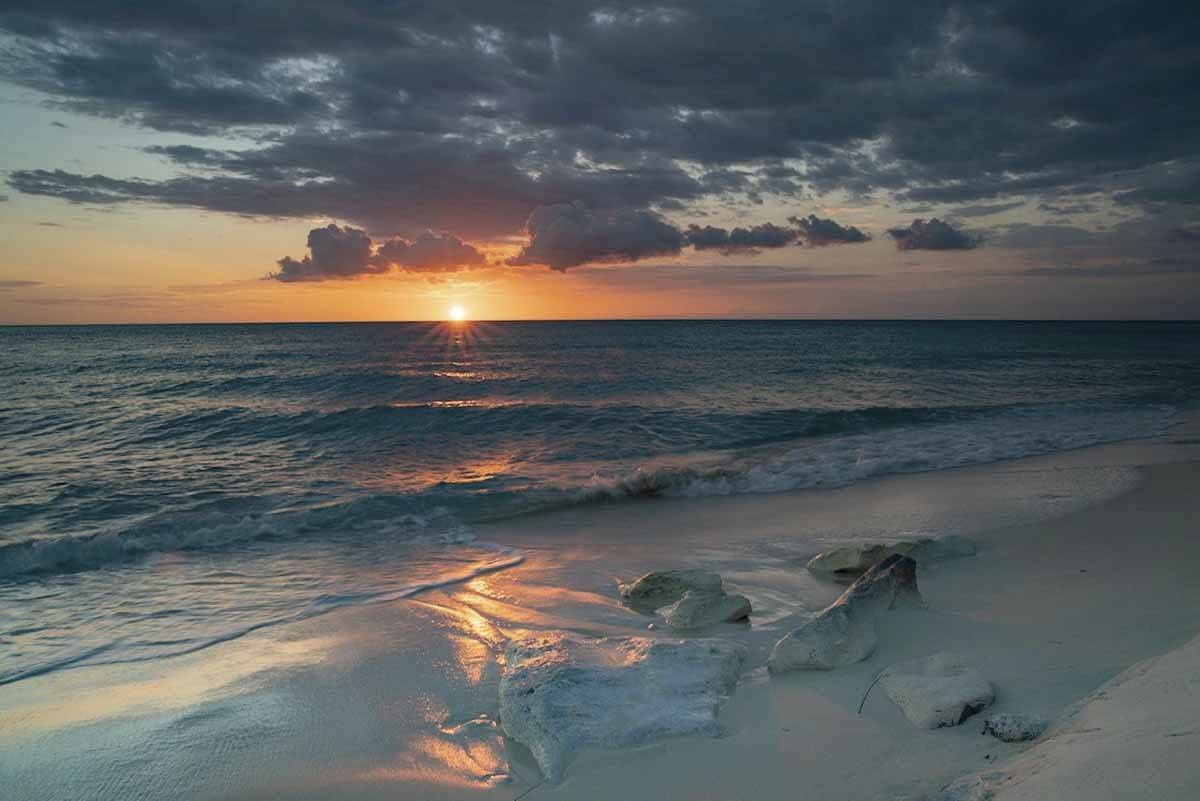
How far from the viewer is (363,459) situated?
14828 millimetres

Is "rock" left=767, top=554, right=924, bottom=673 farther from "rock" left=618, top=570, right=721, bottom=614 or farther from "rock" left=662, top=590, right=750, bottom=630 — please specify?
"rock" left=618, top=570, right=721, bottom=614

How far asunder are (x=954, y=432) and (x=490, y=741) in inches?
Answer: 633

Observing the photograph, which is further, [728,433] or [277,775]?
[728,433]

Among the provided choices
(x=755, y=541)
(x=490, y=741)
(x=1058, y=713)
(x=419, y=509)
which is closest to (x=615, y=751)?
(x=490, y=741)

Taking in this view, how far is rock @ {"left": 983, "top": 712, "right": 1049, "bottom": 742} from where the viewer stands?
3.26 m

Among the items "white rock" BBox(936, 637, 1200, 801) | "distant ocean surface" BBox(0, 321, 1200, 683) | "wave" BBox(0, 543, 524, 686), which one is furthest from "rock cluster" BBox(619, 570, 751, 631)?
"white rock" BBox(936, 637, 1200, 801)

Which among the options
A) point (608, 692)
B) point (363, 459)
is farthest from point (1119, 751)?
point (363, 459)

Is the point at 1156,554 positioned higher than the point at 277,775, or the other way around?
the point at 1156,554

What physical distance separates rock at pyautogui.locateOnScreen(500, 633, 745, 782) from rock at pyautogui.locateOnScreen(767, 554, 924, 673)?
1.22ft

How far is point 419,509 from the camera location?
35.7 feet

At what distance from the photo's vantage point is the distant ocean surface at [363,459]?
7270 mm

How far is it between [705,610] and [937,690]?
6.96 feet

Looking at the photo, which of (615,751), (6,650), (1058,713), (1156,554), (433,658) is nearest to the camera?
(1058,713)

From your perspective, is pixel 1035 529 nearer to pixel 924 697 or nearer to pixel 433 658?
pixel 924 697
